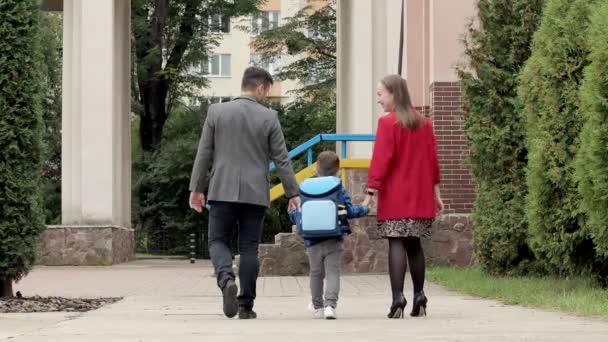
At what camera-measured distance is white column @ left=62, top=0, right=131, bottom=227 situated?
23.1m

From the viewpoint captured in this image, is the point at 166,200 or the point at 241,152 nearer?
the point at 241,152

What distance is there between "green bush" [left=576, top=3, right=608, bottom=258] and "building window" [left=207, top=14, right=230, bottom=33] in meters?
28.6

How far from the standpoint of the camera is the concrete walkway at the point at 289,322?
7098 mm

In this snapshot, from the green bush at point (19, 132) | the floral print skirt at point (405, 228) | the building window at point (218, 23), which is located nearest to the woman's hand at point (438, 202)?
the floral print skirt at point (405, 228)

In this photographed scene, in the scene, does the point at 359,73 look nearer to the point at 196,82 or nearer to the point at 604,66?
the point at 604,66

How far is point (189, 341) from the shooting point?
684cm

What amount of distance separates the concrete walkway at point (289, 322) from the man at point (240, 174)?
1.67 ft

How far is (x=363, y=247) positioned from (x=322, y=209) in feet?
29.9

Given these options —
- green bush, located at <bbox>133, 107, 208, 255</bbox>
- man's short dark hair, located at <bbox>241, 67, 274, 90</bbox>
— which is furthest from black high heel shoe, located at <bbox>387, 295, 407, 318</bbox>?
green bush, located at <bbox>133, 107, 208, 255</bbox>

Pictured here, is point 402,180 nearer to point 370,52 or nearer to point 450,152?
point 450,152

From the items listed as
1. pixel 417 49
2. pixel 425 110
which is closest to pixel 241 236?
pixel 425 110

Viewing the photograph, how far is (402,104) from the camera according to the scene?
30.8 ft

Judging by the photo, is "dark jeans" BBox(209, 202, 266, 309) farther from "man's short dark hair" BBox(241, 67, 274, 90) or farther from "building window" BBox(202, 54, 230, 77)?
"building window" BBox(202, 54, 230, 77)

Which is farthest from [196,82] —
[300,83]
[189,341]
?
[189,341]
